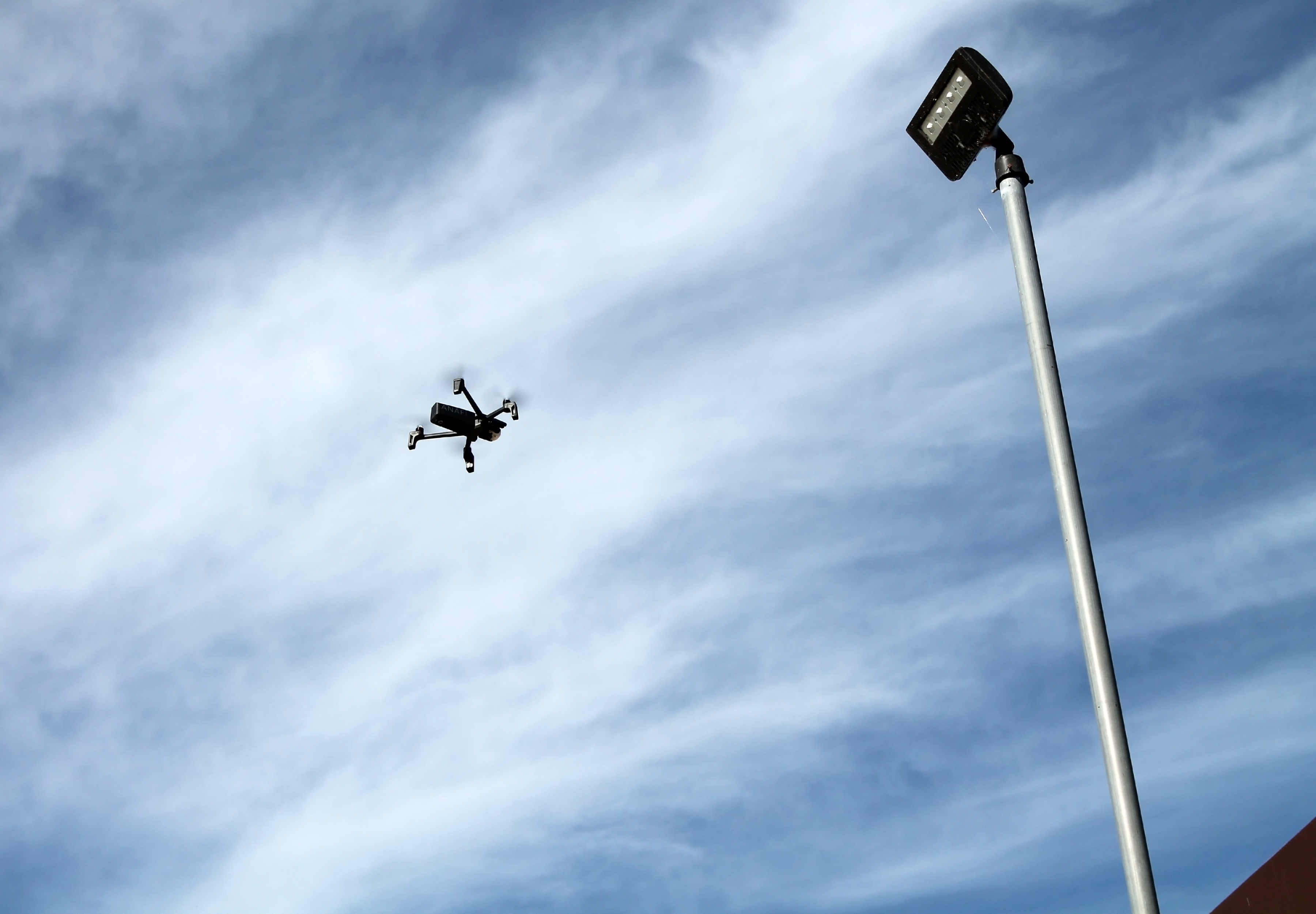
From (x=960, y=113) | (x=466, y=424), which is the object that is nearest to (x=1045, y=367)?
(x=960, y=113)

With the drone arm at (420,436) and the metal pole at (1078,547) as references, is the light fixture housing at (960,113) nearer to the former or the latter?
the metal pole at (1078,547)

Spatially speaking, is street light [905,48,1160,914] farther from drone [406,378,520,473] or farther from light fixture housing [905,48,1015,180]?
drone [406,378,520,473]

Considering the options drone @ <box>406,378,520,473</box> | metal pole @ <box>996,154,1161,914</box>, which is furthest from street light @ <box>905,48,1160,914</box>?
drone @ <box>406,378,520,473</box>

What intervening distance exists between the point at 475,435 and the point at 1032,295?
514 inches

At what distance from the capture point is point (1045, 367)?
23.9ft

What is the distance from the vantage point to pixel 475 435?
63.4ft

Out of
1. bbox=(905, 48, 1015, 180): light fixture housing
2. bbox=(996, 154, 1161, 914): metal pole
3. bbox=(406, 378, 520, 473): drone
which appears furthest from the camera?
bbox=(406, 378, 520, 473): drone

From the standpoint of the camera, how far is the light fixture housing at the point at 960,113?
7520 mm

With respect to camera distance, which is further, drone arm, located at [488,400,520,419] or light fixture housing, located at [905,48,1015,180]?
drone arm, located at [488,400,520,419]

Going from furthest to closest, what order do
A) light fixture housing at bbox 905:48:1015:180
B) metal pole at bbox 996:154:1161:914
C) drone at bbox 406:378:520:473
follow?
drone at bbox 406:378:520:473 < light fixture housing at bbox 905:48:1015:180 < metal pole at bbox 996:154:1161:914

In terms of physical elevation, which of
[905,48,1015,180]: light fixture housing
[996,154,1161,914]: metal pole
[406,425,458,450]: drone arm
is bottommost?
[996,154,1161,914]: metal pole

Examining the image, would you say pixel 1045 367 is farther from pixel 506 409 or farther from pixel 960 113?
pixel 506 409

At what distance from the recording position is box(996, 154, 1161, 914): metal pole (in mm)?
6059

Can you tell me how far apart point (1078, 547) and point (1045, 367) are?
1.22m
